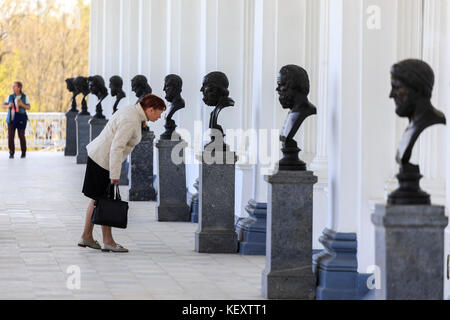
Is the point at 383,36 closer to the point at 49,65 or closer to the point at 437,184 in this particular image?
the point at 437,184

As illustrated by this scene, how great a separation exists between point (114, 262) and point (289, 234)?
2465 millimetres

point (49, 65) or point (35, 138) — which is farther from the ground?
point (49, 65)

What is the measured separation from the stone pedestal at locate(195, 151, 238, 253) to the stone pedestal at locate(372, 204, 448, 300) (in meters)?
5.15

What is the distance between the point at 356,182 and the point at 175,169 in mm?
5815

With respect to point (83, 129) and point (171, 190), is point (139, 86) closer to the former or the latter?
point (171, 190)

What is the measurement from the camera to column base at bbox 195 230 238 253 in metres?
10.9

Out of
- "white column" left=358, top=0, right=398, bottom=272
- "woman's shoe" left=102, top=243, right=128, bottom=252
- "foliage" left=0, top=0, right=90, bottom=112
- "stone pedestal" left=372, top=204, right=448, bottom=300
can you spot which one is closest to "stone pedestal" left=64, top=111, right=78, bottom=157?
"woman's shoe" left=102, top=243, right=128, bottom=252

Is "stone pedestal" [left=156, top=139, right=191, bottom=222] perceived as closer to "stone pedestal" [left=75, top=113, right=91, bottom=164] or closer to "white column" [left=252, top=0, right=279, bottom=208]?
"white column" [left=252, top=0, right=279, bottom=208]

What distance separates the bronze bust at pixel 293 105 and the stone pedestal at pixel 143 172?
27.0 feet

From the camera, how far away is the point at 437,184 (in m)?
8.32

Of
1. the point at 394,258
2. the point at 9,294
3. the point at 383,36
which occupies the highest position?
the point at 383,36

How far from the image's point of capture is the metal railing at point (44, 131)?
32938mm
